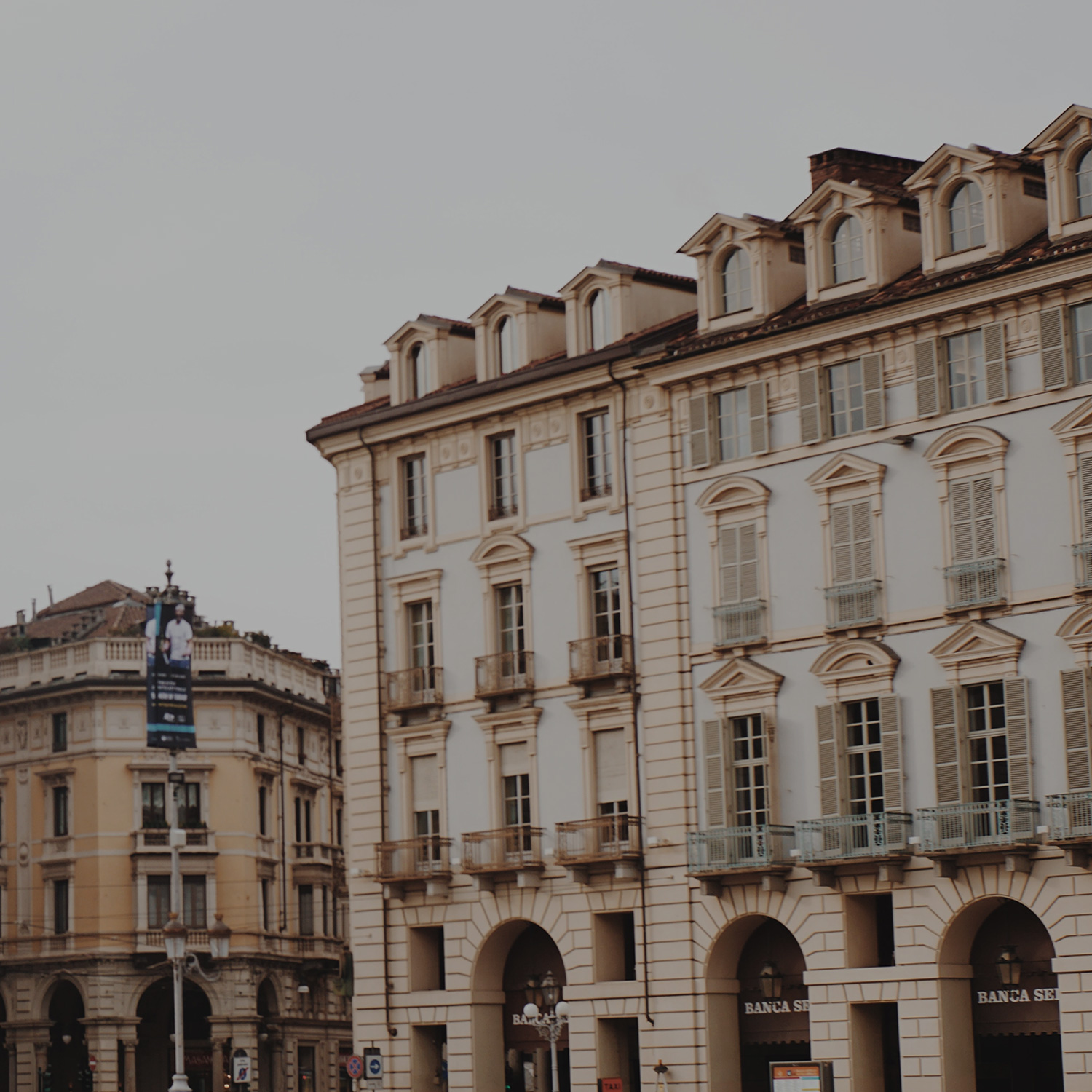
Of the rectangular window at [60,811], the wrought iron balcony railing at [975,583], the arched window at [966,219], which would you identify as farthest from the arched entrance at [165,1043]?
the arched window at [966,219]

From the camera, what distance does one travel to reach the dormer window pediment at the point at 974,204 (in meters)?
47.7

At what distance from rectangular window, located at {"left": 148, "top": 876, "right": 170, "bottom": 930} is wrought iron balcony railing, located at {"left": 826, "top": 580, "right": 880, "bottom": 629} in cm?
4774

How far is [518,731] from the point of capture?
5453 centimetres

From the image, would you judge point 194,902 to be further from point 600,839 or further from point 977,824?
point 977,824

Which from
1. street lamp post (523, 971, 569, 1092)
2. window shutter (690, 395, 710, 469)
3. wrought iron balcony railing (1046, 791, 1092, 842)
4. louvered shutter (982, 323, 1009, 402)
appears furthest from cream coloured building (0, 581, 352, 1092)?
wrought iron balcony railing (1046, 791, 1092, 842)

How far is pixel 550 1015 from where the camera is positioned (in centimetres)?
5256

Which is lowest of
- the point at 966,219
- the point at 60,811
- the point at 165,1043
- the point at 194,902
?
the point at 165,1043

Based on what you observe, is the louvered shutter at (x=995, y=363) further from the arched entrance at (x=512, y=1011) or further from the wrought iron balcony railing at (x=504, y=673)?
the arched entrance at (x=512, y=1011)

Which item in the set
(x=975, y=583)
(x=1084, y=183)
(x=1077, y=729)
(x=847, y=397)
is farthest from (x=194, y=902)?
(x=1084, y=183)

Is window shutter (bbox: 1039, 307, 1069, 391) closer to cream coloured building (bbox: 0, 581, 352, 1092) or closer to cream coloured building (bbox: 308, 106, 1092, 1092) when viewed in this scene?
cream coloured building (bbox: 308, 106, 1092, 1092)

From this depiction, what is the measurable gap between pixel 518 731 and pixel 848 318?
12721 mm

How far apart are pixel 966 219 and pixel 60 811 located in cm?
5427

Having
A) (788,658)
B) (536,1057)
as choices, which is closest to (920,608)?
(788,658)

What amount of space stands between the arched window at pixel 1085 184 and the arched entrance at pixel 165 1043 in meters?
56.2
